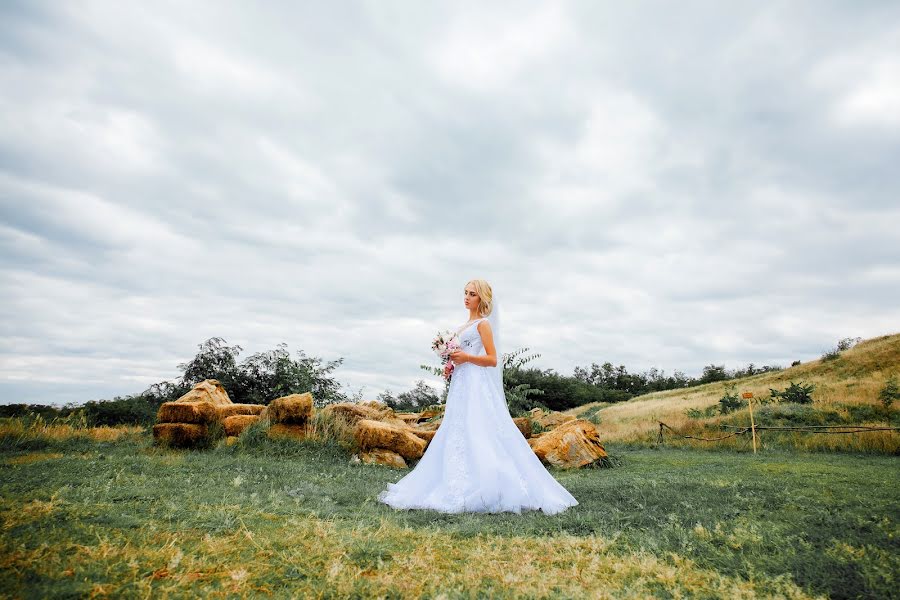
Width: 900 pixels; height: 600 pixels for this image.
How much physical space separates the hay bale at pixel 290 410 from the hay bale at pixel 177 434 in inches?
66.7

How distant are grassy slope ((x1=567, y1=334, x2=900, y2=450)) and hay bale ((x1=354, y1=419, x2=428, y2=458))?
12806 mm

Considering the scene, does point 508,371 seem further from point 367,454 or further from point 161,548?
point 161,548

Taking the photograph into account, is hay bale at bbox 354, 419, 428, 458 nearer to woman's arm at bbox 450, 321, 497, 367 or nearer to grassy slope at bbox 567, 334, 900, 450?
→ woman's arm at bbox 450, 321, 497, 367

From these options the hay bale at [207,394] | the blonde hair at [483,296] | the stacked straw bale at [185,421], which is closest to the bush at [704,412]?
the blonde hair at [483,296]

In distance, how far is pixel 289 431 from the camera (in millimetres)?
11664

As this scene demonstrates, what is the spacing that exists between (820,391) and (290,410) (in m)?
29.5

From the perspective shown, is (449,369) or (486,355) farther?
(449,369)

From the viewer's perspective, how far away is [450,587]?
133 inches

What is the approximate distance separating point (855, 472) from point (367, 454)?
32.6ft

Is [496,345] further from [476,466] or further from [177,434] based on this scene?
[177,434]

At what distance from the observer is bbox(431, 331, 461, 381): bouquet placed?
753 centimetres

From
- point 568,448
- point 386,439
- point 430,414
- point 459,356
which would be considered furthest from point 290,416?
point 430,414

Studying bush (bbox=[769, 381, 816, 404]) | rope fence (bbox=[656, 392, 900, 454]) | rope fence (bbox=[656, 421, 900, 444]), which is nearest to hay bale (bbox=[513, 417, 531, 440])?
rope fence (bbox=[656, 421, 900, 444])

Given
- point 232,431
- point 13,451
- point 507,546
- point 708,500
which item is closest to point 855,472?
point 708,500
